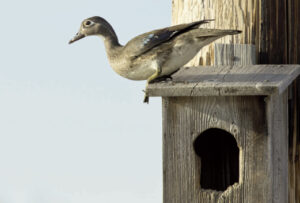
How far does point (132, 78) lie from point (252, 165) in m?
1.06

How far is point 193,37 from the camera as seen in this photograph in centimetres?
522

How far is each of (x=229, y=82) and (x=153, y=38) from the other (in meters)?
0.67

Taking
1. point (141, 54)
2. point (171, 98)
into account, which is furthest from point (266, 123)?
point (141, 54)

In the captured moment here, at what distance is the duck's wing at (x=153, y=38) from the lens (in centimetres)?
526

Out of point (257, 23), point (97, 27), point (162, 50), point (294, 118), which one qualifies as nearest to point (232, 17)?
point (257, 23)

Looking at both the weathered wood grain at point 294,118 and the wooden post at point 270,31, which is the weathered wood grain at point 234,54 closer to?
the wooden post at point 270,31

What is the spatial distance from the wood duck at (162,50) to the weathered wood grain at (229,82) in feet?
0.42

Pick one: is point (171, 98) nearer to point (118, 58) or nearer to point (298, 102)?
point (118, 58)

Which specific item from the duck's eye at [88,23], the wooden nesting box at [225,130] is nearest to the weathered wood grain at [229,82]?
the wooden nesting box at [225,130]

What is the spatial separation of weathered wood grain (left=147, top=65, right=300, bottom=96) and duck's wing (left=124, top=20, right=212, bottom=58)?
10.7 inches

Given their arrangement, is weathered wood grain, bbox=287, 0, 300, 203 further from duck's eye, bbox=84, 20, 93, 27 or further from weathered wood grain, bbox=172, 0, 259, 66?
duck's eye, bbox=84, 20, 93, 27

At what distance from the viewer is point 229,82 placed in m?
4.94

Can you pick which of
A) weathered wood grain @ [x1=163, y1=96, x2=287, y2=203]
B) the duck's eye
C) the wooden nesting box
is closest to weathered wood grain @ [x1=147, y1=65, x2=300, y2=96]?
the wooden nesting box

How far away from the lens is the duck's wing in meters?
5.26
